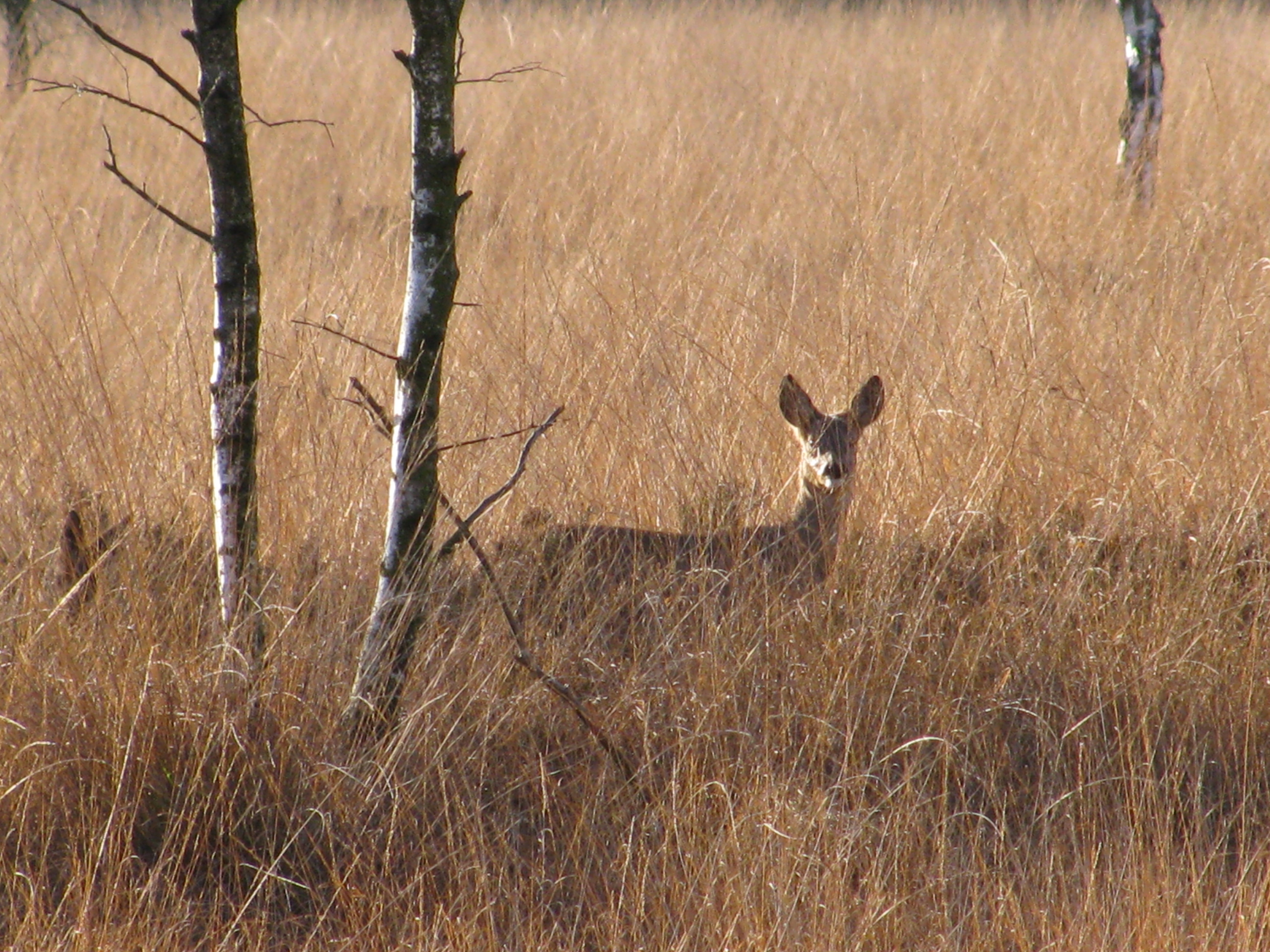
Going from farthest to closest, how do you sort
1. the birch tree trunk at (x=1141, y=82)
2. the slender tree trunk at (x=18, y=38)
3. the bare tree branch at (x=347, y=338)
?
A: 1. the slender tree trunk at (x=18, y=38)
2. the birch tree trunk at (x=1141, y=82)
3. the bare tree branch at (x=347, y=338)

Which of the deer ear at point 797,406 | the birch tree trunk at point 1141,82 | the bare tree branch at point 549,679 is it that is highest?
the birch tree trunk at point 1141,82

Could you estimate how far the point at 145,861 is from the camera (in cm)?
250

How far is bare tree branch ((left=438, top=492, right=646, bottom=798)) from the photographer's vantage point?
2562 millimetres

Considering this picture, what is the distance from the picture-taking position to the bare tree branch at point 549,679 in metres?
2.56

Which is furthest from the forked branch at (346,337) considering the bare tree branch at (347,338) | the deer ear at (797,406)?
the deer ear at (797,406)

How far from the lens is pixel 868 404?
396cm

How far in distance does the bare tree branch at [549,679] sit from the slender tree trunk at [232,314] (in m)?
0.45

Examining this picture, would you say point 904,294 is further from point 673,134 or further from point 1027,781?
point 673,134

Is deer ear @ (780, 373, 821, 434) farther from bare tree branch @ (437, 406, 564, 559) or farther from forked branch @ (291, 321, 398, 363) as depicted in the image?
bare tree branch @ (437, 406, 564, 559)

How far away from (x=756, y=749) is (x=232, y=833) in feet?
3.45

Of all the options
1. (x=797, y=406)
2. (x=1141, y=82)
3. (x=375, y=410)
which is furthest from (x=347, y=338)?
(x=1141, y=82)

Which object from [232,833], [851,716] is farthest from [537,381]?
[232,833]

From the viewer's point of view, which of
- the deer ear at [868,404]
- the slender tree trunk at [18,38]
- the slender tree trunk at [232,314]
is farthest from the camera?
the slender tree trunk at [18,38]

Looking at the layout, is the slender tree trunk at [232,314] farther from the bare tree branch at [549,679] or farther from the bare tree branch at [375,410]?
the bare tree branch at [549,679]
